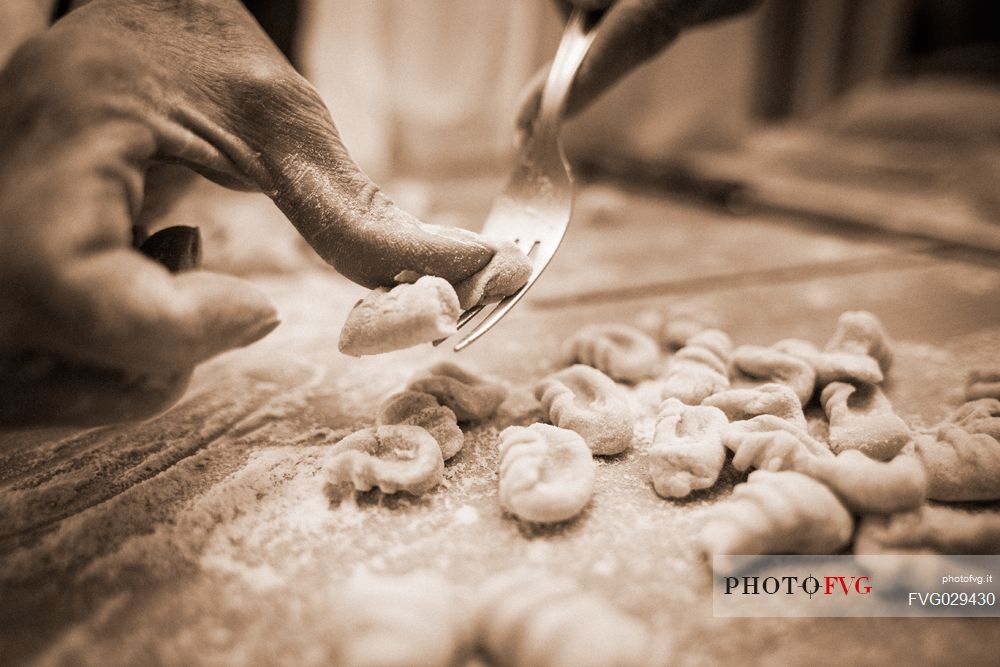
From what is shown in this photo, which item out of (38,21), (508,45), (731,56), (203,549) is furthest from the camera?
(731,56)

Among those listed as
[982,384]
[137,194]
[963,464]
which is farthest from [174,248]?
[982,384]

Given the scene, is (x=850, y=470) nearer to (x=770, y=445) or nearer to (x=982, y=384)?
(x=770, y=445)

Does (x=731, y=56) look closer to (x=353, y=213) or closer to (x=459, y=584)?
(x=353, y=213)

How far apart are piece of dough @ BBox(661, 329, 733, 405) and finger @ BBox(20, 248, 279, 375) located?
668 mm

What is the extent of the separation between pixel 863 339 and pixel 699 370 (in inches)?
11.3

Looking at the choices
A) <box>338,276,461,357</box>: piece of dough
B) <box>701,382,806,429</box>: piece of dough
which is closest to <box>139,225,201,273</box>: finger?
<box>338,276,461,357</box>: piece of dough

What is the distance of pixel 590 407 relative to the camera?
1.04 meters

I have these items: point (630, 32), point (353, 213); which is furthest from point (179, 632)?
point (630, 32)

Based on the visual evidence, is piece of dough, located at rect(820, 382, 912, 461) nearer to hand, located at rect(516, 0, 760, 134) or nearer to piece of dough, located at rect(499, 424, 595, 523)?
piece of dough, located at rect(499, 424, 595, 523)

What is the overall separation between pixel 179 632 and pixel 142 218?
0.61m

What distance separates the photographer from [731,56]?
10.6 feet

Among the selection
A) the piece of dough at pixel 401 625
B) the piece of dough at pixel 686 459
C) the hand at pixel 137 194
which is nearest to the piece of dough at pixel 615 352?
the piece of dough at pixel 686 459

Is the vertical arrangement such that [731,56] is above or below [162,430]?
above

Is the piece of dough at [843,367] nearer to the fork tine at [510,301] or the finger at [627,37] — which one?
the fork tine at [510,301]
